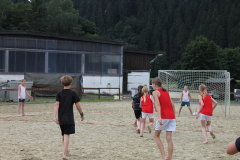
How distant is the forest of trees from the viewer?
77.6 m

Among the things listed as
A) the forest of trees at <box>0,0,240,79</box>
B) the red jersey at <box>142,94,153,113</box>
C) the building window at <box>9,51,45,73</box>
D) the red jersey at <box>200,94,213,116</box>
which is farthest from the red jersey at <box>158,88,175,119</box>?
the forest of trees at <box>0,0,240,79</box>

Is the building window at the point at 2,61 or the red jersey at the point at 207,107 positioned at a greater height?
the building window at the point at 2,61

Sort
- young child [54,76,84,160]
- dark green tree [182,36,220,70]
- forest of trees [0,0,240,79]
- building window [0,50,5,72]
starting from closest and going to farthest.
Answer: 1. young child [54,76,84,160]
2. building window [0,50,5,72]
3. dark green tree [182,36,220,70]
4. forest of trees [0,0,240,79]

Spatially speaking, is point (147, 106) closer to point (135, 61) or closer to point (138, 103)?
point (138, 103)

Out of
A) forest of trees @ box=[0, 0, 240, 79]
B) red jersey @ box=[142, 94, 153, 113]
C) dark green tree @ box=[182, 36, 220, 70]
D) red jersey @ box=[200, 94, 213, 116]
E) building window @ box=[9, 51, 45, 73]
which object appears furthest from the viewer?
forest of trees @ box=[0, 0, 240, 79]

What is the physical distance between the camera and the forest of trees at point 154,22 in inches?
3054

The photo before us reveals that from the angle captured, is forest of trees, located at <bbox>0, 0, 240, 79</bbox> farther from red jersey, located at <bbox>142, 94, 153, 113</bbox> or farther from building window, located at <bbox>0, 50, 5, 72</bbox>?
red jersey, located at <bbox>142, 94, 153, 113</bbox>

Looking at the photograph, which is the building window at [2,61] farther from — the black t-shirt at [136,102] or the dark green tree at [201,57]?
the dark green tree at [201,57]

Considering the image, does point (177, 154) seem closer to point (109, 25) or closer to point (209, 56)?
point (209, 56)

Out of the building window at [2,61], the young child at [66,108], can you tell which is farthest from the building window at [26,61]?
the young child at [66,108]

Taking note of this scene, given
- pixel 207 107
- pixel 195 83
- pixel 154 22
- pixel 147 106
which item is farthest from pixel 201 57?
pixel 154 22

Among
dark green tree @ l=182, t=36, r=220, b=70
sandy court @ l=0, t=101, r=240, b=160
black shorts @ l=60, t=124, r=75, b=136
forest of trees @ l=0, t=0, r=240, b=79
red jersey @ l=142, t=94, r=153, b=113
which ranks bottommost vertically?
sandy court @ l=0, t=101, r=240, b=160

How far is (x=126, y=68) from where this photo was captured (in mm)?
37719

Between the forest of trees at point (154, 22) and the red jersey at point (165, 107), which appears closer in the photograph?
the red jersey at point (165, 107)
